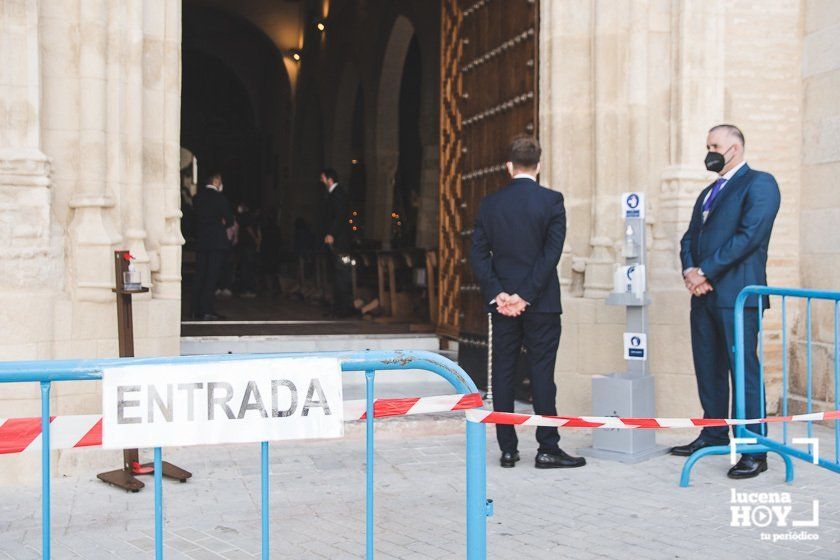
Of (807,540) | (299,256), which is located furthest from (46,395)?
(299,256)

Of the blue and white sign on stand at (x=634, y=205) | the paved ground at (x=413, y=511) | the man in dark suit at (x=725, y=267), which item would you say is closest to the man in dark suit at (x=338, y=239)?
the paved ground at (x=413, y=511)

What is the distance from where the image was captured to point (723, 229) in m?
6.07

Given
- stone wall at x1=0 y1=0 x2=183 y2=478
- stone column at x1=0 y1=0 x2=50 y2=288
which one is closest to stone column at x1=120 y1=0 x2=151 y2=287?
stone wall at x1=0 y1=0 x2=183 y2=478

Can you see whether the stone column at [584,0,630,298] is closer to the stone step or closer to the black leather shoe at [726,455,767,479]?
the black leather shoe at [726,455,767,479]

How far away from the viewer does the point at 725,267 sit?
593 cm

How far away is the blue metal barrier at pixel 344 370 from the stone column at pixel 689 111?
4.54m

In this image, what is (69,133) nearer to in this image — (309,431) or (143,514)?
(143,514)

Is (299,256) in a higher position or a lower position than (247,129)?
lower

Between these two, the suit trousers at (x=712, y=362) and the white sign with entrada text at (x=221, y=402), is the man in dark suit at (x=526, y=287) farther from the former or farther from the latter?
the white sign with entrada text at (x=221, y=402)

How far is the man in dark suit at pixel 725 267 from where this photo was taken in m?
5.86

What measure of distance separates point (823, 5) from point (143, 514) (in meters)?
6.25

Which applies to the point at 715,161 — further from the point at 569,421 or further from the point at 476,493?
the point at 476,493

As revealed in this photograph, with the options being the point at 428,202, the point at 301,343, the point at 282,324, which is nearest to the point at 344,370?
the point at 301,343

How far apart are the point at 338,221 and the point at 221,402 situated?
9.18m
